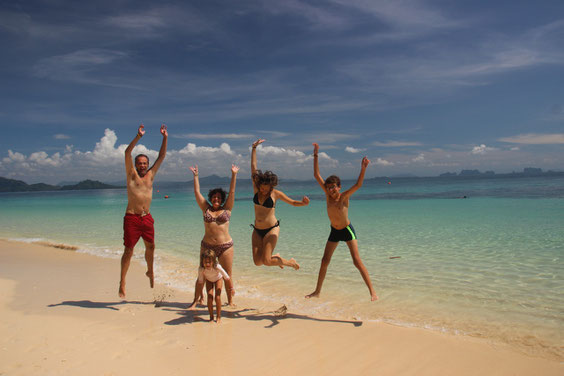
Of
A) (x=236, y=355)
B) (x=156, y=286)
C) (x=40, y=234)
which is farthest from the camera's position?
(x=40, y=234)

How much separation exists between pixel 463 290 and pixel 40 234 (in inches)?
754

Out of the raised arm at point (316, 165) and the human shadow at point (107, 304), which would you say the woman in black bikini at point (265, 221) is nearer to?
the raised arm at point (316, 165)

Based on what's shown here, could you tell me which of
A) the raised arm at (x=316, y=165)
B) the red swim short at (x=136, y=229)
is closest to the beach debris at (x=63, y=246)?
the red swim short at (x=136, y=229)

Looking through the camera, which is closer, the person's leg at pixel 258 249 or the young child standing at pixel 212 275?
the young child standing at pixel 212 275

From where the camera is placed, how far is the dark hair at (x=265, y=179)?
5508 millimetres

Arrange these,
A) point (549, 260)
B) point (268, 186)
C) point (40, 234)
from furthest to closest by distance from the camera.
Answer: point (40, 234) → point (549, 260) → point (268, 186)

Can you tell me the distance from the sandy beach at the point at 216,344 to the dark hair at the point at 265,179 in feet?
6.73

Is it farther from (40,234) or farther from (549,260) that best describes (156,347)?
(40,234)

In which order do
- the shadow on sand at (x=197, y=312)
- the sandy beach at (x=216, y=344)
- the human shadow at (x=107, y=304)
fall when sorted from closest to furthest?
the sandy beach at (x=216, y=344), the shadow on sand at (x=197, y=312), the human shadow at (x=107, y=304)

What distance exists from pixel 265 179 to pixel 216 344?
241 centimetres

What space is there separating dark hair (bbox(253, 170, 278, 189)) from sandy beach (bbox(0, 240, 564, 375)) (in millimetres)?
2050

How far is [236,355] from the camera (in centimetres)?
415

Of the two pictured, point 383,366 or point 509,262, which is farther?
point 509,262

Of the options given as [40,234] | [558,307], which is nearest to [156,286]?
[558,307]
